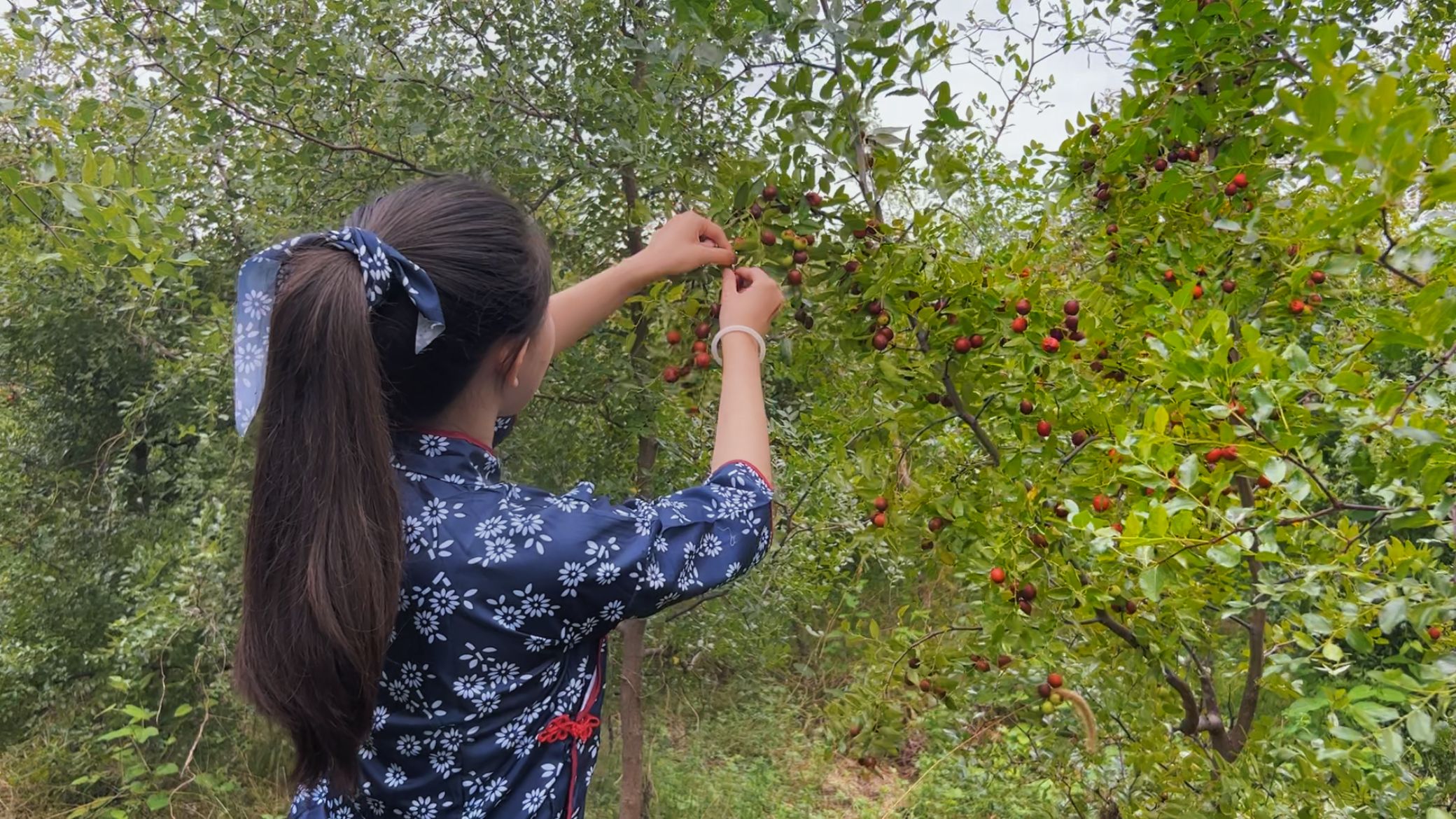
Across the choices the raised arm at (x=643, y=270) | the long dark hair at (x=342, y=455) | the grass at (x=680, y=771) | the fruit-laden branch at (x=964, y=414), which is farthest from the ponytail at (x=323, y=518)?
the grass at (x=680, y=771)

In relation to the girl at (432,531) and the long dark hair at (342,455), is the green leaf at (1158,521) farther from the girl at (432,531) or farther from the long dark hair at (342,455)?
the long dark hair at (342,455)

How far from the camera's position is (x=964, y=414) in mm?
1356

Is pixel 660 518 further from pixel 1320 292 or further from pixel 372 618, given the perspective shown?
pixel 1320 292

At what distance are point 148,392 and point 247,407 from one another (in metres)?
3.08

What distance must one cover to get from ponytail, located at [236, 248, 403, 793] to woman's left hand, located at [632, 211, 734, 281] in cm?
48

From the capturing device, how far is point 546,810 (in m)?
1.10

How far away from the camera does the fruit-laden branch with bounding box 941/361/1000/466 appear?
4.38ft

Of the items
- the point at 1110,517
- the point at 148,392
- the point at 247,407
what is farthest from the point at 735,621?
the point at 148,392

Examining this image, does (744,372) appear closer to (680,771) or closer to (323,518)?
(323,518)

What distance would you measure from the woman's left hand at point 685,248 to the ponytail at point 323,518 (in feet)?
1.59

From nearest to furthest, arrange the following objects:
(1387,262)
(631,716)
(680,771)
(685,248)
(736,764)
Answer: (1387,262) → (685,248) → (631,716) → (680,771) → (736,764)

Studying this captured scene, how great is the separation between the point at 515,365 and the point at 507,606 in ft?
0.97

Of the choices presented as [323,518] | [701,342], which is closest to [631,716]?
[701,342]

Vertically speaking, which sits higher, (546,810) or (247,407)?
(247,407)
